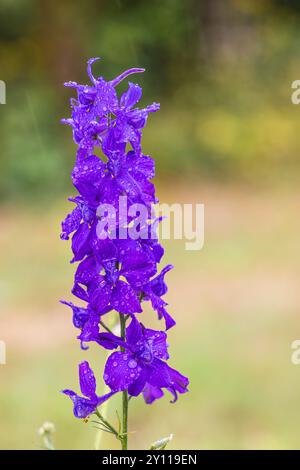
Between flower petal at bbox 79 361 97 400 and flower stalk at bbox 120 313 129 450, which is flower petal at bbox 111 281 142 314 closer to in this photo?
flower stalk at bbox 120 313 129 450

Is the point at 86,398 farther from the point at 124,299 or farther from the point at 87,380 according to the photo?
the point at 124,299

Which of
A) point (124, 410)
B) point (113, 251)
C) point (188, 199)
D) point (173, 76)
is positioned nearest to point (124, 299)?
point (113, 251)

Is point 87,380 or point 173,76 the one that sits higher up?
point 173,76

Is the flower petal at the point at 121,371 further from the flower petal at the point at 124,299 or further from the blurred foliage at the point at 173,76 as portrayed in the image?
the blurred foliage at the point at 173,76

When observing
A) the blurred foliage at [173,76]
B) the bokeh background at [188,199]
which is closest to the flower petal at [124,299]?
the bokeh background at [188,199]

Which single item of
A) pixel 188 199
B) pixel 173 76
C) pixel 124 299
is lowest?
pixel 124 299

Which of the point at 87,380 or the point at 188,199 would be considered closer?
the point at 87,380
